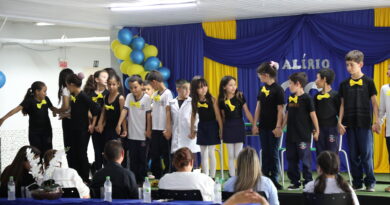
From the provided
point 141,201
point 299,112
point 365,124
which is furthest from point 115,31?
point 141,201

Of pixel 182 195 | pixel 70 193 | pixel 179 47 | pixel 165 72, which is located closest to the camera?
pixel 182 195

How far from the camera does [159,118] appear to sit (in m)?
8.84

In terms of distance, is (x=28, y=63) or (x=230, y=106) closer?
(x=230, y=106)

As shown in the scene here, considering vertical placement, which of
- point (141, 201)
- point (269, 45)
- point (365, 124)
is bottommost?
point (141, 201)

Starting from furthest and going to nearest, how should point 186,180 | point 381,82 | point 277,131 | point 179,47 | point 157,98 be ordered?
point 179,47 → point 381,82 → point 157,98 → point 277,131 → point 186,180

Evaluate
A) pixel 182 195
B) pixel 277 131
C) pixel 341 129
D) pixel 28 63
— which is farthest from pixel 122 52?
pixel 182 195

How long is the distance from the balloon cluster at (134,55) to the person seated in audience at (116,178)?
527 centimetres

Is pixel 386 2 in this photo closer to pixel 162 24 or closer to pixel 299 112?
pixel 299 112

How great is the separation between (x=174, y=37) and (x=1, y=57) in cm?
→ 539

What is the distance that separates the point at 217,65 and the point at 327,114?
370cm

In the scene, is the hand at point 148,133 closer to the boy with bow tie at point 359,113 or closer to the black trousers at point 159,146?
the black trousers at point 159,146

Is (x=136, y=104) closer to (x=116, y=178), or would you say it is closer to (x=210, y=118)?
(x=210, y=118)

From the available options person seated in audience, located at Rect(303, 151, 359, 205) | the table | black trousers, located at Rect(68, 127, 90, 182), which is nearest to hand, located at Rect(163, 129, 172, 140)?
black trousers, located at Rect(68, 127, 90, 182)

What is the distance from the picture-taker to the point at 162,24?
11469 mm
